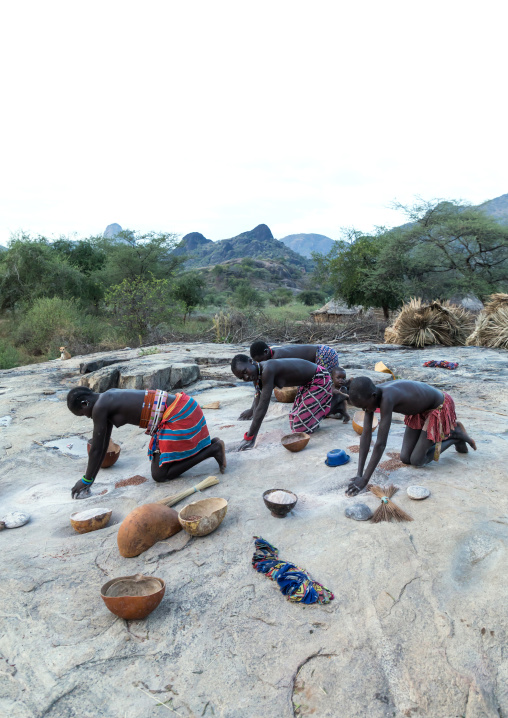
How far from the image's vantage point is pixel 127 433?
5328 mm

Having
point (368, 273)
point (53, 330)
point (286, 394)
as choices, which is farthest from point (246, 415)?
point (368, 273)

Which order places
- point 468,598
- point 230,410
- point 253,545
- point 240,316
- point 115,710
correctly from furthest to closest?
point 240,316
point 230,410
point 253,545
point 468,598
point 115,710

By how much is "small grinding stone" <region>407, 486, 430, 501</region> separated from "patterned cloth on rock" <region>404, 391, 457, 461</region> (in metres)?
0.52

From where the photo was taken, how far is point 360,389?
2.88 m

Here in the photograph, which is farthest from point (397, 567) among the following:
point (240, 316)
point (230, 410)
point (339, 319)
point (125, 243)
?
point (125, 243)

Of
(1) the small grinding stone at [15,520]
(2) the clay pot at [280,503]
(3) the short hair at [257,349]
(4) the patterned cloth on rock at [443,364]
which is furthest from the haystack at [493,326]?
(1) the small grinding stone at [15,520]

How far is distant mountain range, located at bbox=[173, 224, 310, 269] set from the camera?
73.6 meters

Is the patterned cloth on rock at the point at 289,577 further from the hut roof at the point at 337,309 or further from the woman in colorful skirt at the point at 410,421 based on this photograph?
the hut roof at the point at 337,309

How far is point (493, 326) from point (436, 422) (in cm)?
752

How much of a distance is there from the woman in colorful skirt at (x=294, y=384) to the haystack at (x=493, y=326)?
628 centimetres

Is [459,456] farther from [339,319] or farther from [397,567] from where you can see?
[339,319]

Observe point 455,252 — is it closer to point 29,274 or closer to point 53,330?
point 53,330

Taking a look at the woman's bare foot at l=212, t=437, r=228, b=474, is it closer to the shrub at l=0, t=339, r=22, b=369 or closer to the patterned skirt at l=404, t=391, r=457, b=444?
the patterned skirt at l=404, t=391, r=457, b=444

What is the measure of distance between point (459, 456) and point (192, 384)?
4.75 meters
